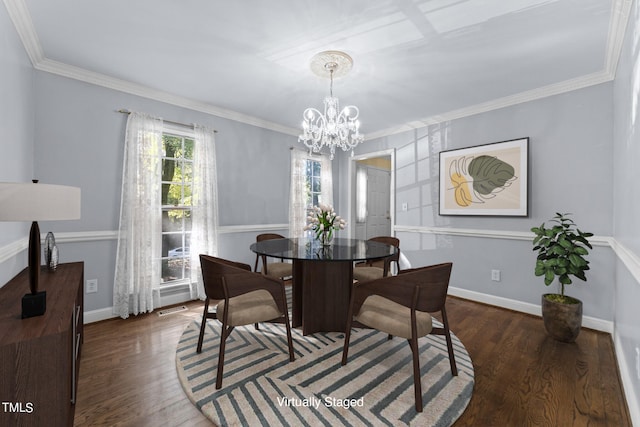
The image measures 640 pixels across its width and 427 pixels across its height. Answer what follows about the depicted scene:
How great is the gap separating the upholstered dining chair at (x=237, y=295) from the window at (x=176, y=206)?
1688 millimetres

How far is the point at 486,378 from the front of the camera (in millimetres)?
1967

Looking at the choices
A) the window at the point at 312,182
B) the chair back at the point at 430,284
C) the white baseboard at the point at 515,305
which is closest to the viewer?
the chair back at the point at 430,284

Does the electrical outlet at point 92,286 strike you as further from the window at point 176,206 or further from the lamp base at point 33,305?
the lamp base at point 33,305

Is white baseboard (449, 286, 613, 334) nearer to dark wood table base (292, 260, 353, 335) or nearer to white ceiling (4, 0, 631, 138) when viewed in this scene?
dark wood table base (292, 260, 353, 335)

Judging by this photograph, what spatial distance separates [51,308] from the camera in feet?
4.57

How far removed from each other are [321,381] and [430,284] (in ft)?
3.26

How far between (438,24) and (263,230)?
3.27 meters

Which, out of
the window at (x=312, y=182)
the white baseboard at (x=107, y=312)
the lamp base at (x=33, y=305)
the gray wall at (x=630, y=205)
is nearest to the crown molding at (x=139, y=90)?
the window at (x=312, y=182)

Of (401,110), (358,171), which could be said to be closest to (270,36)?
(401,110)

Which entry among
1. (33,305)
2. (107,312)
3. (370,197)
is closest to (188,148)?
(107,312)

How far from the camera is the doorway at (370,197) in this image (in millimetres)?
5524

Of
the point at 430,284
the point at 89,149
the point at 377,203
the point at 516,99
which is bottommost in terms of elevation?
the point at 430,284

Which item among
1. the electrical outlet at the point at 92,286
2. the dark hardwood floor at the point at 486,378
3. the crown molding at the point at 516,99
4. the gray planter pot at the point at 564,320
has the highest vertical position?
the crown molding at the point at 516,99

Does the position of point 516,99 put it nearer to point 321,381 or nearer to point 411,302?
point 411,302
